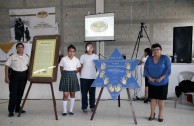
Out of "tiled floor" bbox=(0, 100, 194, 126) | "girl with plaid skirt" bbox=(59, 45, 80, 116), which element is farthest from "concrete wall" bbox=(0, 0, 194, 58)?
"girl with plaid skirt" bbox=(59, 45, 80, 116)

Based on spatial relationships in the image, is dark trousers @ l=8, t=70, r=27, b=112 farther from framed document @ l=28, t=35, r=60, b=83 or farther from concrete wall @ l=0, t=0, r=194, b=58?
concrete wall @ l=0, t=0, r=194, b=58

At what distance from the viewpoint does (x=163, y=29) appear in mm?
6195

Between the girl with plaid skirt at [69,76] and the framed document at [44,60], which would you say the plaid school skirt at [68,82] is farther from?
the framed document at [44,60]

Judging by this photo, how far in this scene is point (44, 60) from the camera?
374 centimetres

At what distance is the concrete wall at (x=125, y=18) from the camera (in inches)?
240

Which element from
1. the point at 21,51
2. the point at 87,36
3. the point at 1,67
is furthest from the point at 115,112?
the point at 1,67

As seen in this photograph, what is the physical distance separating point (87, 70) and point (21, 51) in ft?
4.28

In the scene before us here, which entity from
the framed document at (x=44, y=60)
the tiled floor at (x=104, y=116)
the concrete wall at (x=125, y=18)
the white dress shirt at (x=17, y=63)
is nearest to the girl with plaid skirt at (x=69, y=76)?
the framed document at (x=44, y=60)

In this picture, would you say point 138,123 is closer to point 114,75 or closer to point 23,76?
point 114,75

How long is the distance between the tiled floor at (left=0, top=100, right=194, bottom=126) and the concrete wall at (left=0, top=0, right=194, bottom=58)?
7.45 ft

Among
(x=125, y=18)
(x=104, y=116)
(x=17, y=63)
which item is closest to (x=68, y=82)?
(x=104, y=116)

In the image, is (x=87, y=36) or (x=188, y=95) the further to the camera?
(x=87, y=36)

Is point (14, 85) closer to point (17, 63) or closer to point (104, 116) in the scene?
point (17, 63)

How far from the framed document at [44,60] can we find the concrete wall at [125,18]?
9.23 feet
